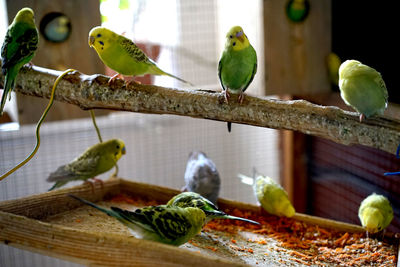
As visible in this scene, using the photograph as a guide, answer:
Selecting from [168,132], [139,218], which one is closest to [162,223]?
[139,218]

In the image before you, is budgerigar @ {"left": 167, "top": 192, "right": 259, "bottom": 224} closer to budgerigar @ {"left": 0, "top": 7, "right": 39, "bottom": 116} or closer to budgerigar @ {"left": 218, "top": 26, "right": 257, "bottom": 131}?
budgerigar @ {"left": 218, "top": 26, "right": 257, "bottom": 131}

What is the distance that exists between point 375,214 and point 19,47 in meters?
1.59

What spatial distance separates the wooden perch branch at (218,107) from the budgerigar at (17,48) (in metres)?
0.04

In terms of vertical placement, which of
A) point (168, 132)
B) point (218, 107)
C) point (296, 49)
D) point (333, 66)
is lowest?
point (168, 132)

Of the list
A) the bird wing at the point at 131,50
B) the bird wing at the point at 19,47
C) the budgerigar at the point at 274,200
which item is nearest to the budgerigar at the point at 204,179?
the budgerigar at the point at 274,200

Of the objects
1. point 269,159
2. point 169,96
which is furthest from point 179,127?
point 169,96

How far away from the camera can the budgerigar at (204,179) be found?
1992 mm

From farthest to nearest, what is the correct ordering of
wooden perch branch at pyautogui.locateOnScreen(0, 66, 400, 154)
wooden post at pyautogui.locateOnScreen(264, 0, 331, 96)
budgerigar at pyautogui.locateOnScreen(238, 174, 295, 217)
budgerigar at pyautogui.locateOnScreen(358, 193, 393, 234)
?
1. wooden post at pyautogui.locateOnScreen(264, 0, 331, 96)
2. budgerigar at pyautogui.locateOnScreen(238, 174, 295, 217)
3. budgerigar at pyautogui.locateOnScreen(358, 193, 393, 234)
4. wooden perch branch at pyautogui.locateOnScreen(0, 66, 400, 154)

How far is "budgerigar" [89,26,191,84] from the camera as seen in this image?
162 centimetres

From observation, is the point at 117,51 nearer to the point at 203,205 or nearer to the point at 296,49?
the point at 203,205

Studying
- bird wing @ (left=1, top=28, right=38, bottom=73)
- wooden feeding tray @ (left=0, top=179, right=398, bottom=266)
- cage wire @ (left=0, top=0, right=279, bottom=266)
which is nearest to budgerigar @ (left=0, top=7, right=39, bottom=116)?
bird wing @ (left=1, top=28, right=38, bottom=73)

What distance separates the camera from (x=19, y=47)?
1.61 metres

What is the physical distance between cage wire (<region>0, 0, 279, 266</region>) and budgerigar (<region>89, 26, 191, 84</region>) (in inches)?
29.1

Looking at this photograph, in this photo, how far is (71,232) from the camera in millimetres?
1098
